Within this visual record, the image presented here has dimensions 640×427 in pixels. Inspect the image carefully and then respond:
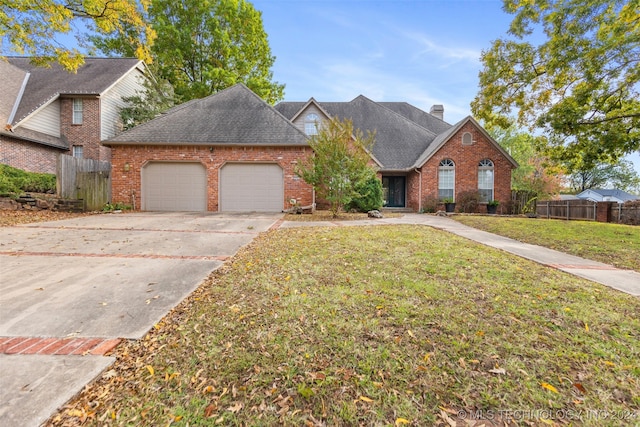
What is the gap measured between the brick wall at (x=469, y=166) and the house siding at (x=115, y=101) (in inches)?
735

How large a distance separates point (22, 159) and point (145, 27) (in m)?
9.81

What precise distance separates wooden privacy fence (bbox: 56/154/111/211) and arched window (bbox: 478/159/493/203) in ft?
61.0

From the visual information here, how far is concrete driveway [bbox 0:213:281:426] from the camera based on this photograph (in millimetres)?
1717

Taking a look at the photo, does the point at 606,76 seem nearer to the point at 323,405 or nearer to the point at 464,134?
the point at 464,134

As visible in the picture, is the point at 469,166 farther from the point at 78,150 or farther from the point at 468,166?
the point at 78,150

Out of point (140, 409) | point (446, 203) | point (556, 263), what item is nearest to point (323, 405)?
point (140, 409)

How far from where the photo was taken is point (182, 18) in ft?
68.4

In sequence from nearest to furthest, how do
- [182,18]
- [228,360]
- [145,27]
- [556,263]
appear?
1. [228,360]
2. [556,263]
3. [145,27]
4. [182,18]

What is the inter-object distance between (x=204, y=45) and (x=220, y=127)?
1311 cm

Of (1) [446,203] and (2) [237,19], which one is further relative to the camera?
(2) [237,19]

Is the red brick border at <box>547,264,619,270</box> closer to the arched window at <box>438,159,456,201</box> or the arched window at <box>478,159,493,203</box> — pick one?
the arched window at <box>438,159,456,201</box>

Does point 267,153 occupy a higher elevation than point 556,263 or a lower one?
higher

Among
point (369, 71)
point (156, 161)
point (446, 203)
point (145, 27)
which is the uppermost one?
point (369, 71)

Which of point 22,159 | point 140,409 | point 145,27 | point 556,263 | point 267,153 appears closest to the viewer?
point 140,409
